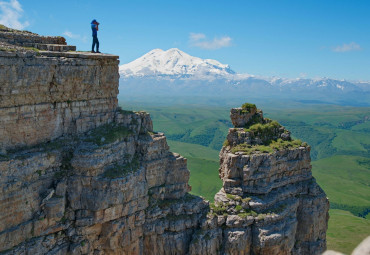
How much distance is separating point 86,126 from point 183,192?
33.8ft

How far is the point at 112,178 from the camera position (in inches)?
995

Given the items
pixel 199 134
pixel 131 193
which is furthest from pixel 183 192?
pixel 199 134

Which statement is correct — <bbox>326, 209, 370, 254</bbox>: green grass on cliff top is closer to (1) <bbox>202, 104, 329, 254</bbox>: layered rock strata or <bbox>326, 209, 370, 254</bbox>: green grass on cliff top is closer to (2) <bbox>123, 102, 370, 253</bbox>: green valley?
(2) <bbox>123, 102, 370, 253</bbox>: green valley

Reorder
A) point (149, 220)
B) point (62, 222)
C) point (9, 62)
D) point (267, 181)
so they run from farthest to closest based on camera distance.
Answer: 1. point (267, 181)
2. point (149, 220)
3. point (62, 222)
4. point (9, 62)

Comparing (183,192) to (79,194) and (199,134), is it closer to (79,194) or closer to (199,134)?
(79,194)

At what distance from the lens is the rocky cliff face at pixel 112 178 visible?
22.5m

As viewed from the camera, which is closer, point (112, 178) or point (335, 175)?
point (112, 178)

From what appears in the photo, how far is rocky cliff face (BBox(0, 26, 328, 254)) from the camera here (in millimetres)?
22453

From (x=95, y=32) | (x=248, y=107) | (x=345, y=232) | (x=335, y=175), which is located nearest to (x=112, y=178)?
(x=95, y=32)

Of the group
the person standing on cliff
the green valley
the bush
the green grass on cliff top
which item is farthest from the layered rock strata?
the green valley

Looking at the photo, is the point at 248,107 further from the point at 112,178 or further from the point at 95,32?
the point at 112,178

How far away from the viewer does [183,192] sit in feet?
103

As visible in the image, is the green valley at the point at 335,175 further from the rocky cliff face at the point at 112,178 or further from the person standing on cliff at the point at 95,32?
the person standing on cliff at the point at 95,32

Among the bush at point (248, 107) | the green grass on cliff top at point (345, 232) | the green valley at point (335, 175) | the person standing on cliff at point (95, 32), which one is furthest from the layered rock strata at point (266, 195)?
the green valley at point (335, 175)
